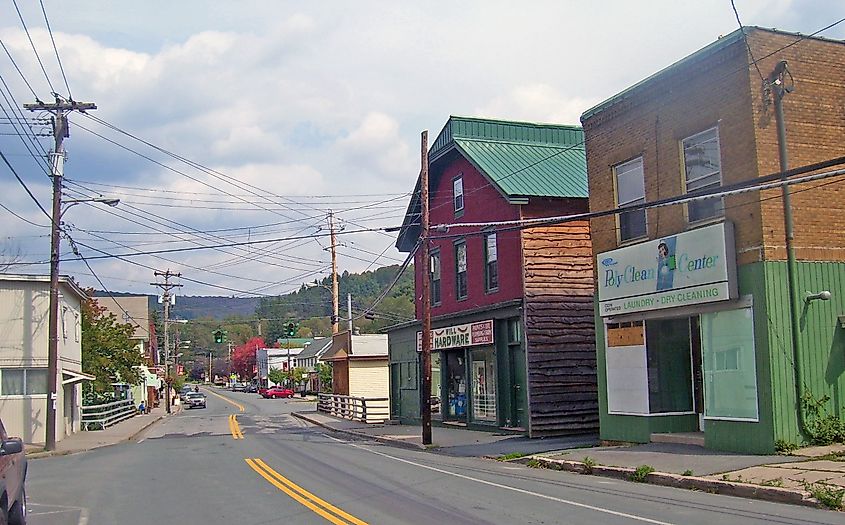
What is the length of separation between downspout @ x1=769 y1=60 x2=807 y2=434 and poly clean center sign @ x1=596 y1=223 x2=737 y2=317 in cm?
104

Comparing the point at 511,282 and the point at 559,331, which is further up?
the point at 511,282

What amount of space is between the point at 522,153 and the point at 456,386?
8746 mm

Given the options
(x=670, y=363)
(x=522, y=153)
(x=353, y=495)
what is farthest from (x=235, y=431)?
(x=353, y=495)

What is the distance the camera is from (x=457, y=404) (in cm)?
3219

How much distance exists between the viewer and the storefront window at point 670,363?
2078cm

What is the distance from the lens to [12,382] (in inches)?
1277

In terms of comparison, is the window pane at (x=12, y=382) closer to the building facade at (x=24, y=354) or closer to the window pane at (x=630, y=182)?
the building facade at (x=24, y=354)

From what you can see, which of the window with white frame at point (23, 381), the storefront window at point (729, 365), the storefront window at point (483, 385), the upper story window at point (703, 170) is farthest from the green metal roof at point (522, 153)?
the window with white frame at point (23, 381)

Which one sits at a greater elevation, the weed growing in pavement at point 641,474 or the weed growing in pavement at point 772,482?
the weed growing in pavement at point 772,482

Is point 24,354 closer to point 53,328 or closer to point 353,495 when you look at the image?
point 53,328

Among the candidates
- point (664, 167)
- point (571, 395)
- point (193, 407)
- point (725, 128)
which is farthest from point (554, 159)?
point (193, 407)

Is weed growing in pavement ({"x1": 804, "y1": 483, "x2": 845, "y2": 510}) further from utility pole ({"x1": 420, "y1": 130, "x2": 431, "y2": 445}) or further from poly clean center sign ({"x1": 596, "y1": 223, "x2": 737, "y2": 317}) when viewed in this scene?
utility pole ({"x1": 420, "y1": 130, "x2": 431, "y2": 445})

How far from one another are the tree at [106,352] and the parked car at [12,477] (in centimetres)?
3666

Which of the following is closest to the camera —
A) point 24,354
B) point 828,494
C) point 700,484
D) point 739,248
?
point 828,494
